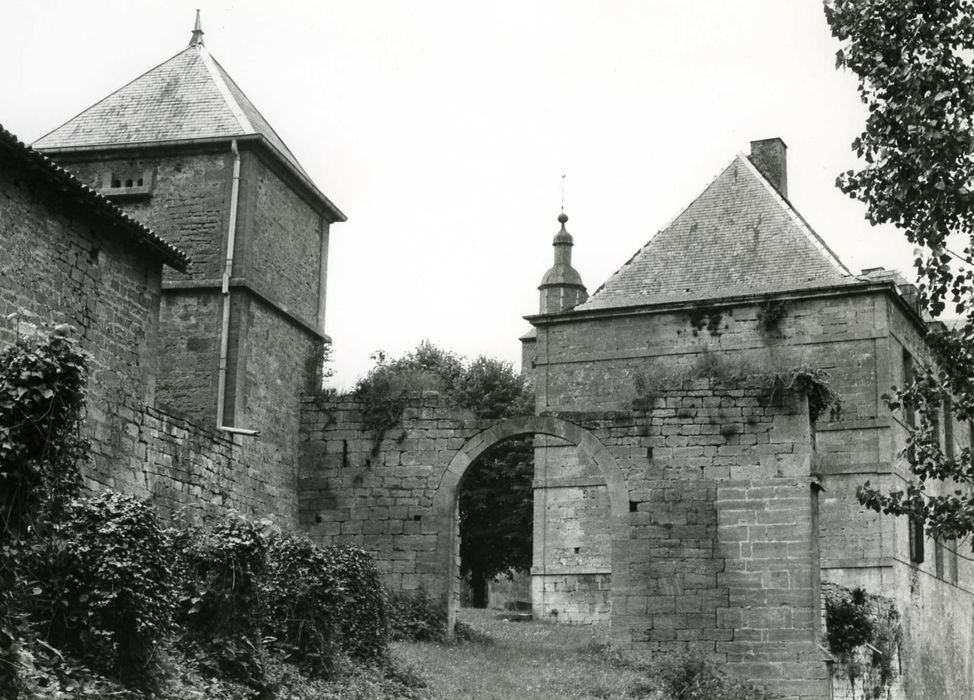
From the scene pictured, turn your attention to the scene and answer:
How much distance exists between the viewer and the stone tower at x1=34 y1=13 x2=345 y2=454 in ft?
62.5

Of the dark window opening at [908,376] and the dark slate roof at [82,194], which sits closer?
the dark slate roof at [82,194]

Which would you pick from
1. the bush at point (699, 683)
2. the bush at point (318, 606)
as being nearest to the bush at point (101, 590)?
the bush at point (318, 606)

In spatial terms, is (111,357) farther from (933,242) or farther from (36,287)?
(933,242)

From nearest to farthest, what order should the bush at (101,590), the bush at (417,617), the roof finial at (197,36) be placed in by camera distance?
the bush at (101,590), the bush at (417,617), the roof finial at (197,36)

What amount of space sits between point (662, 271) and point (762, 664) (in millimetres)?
12284

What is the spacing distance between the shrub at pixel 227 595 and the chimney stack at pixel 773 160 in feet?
66.1

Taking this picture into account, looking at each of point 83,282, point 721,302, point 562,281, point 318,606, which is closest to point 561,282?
point 562,281

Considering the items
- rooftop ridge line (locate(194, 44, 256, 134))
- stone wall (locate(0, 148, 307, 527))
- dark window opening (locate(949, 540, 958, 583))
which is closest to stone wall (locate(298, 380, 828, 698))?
stone wall (locate(0, 148, 307, 527))

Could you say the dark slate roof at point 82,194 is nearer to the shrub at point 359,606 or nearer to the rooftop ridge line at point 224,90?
the rooftop ridge line at point 224,90

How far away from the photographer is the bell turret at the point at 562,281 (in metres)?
40.8

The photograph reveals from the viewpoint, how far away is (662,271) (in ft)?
87.3

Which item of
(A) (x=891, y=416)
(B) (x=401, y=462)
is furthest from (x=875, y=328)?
(B) (x=401, y=462)

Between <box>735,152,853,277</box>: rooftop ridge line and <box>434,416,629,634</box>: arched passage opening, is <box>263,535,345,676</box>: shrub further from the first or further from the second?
<box>735,152,853,277</box>: rooftop ridge line

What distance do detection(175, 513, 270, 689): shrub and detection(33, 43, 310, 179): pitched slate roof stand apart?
10423 mm
